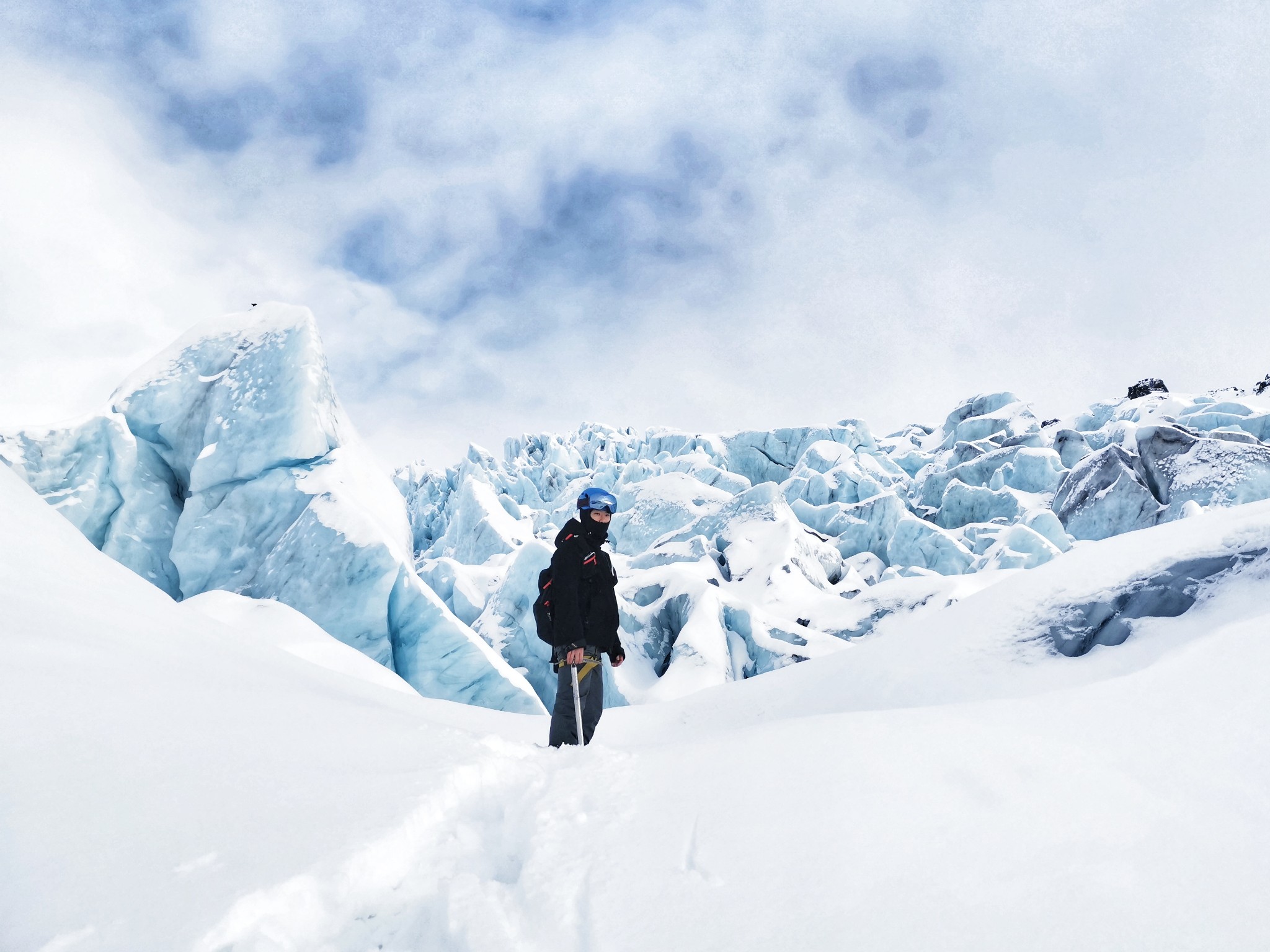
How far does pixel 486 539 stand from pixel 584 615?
21.1 m

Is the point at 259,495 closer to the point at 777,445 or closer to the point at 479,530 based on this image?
the point at 479,530

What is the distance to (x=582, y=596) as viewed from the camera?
3438 millimetres

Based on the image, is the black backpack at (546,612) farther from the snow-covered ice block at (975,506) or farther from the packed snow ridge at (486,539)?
the snow-covered ice block at (975,506)

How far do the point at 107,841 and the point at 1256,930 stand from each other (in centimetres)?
216

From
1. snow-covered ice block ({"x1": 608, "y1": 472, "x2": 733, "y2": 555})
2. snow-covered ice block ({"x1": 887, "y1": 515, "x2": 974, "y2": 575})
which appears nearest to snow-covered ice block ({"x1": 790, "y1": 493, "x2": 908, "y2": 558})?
snow-covered ice block ({"x1": 887, "y1": 515, "x2": 974, "y2": 575})

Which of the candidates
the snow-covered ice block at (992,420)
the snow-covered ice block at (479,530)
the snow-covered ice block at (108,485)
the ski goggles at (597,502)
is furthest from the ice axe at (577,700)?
the snow-covered ice block at (992,420)

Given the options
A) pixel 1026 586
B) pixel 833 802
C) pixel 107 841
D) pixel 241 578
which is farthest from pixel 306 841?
pixel 241 578

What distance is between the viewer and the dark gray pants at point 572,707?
3322mm

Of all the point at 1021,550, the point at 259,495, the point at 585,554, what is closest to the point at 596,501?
the point at 585,554

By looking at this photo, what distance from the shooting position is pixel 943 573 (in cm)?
2134

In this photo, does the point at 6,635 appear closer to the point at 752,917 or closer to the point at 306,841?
the point at 306,841

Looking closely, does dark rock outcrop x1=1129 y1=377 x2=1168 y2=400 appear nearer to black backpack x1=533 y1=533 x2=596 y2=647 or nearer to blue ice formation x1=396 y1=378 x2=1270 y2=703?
blue ice formation x1=396 y1=378 x2=1270 y2=703

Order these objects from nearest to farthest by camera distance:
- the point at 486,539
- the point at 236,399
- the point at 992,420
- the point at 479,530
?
the point at 236,399 → the point at 486,539 → the point at 479,530 → the point at 992,420

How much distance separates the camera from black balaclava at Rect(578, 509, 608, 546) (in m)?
3.48
